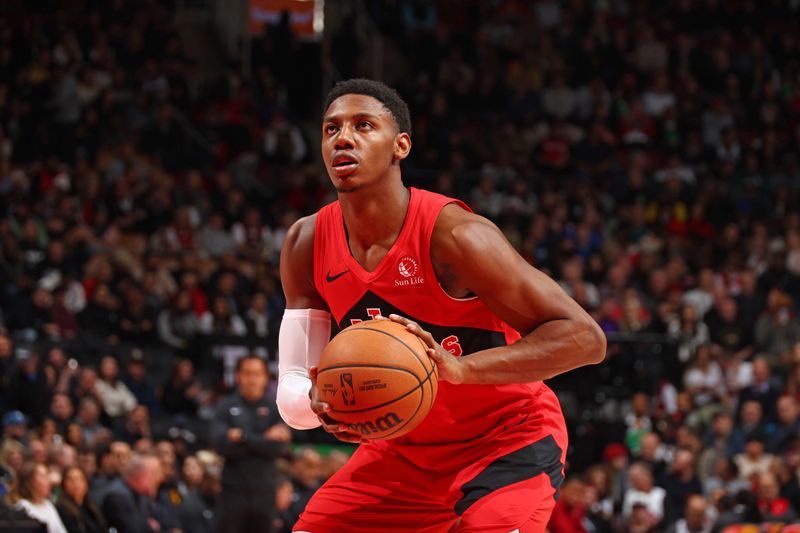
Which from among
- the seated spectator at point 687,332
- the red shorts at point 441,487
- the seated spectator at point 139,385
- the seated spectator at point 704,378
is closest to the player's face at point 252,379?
the seated spectator at point 139,385

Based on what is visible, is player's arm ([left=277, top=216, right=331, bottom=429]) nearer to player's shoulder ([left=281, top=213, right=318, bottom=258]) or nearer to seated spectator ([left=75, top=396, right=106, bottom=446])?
player's shoulder ([left=281, top=213, right=318, bottom=258])

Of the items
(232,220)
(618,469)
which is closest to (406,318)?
(618,469)

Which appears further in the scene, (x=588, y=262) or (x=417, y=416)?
(x=588, y=262)

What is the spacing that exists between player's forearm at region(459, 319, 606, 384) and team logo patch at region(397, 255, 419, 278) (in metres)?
0.38

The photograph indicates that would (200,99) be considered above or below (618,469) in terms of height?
above

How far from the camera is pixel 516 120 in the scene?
18047 millimetres

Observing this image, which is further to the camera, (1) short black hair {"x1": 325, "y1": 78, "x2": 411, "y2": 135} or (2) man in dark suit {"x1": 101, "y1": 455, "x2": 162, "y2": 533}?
(2) man in dark suit {"x1": 101, "y1": 455, "x2": 162, "y2": 533}

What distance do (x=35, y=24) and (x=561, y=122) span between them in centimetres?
734

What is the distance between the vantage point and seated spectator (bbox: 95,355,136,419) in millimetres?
11602

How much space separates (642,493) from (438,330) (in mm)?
7641

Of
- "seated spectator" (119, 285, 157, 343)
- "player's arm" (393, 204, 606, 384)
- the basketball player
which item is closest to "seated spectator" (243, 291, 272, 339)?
"seated spectator" (119, 285, 157, 343)

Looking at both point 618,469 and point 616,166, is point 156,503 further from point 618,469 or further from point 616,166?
point 616,166

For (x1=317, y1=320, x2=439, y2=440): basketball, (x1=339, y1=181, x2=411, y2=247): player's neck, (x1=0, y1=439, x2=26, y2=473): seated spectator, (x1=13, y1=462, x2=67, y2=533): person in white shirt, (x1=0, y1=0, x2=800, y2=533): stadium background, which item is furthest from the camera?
(x1=0, y1=0, x2=800, y2=533): stadium background

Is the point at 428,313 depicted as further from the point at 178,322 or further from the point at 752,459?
the point at 178,322
